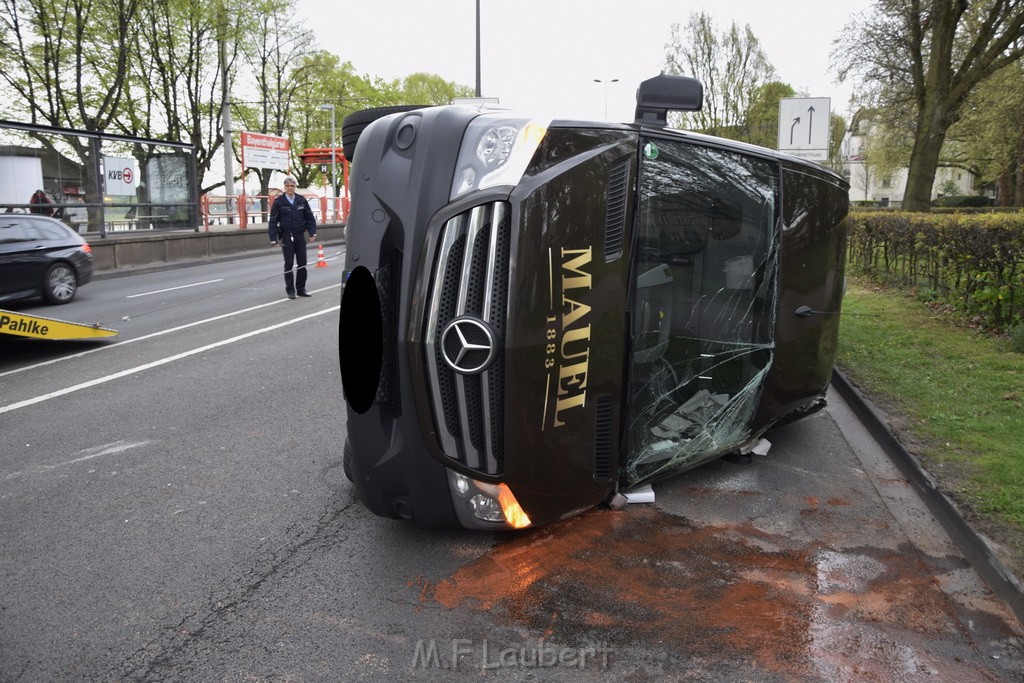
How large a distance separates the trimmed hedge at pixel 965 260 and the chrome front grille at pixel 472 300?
23.6ft

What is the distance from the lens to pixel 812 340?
543 centimetres

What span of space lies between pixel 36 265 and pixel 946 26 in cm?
2261

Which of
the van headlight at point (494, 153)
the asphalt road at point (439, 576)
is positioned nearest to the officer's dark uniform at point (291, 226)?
the asphalt road at point (439, 576)

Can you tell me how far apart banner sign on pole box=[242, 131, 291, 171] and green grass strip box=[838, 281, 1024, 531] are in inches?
1337

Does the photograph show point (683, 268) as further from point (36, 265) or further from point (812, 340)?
point (36, 265)

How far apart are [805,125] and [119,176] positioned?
17.1 m

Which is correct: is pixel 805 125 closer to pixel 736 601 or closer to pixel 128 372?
pixel 128 372

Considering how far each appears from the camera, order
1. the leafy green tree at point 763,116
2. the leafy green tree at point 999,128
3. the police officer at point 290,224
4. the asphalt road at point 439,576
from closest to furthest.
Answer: the asphalt road at point 439,576 → the police officer at point 290,224 → the leafy green tree at point 999,128 → the leafy green tree at point 763,116

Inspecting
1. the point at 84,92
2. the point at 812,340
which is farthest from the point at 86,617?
the point at 84,92

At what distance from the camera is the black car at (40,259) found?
13047mm

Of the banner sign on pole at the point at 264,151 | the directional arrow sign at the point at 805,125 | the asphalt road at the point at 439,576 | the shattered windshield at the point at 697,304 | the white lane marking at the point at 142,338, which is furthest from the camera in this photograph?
the banner sign on pole at the point at 264,151

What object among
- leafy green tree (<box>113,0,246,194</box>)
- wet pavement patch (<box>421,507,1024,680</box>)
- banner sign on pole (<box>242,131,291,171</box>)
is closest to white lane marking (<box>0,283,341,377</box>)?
wet pavement patch (<box>421,507,1024,680</box>)

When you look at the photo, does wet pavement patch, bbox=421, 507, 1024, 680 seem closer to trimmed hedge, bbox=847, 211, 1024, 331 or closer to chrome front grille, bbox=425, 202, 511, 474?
chrome front grille, bbox=425, 202, 511, 474

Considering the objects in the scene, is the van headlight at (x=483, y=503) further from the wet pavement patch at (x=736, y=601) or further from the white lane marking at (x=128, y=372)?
the white lane marking at (x=128, y=372)
